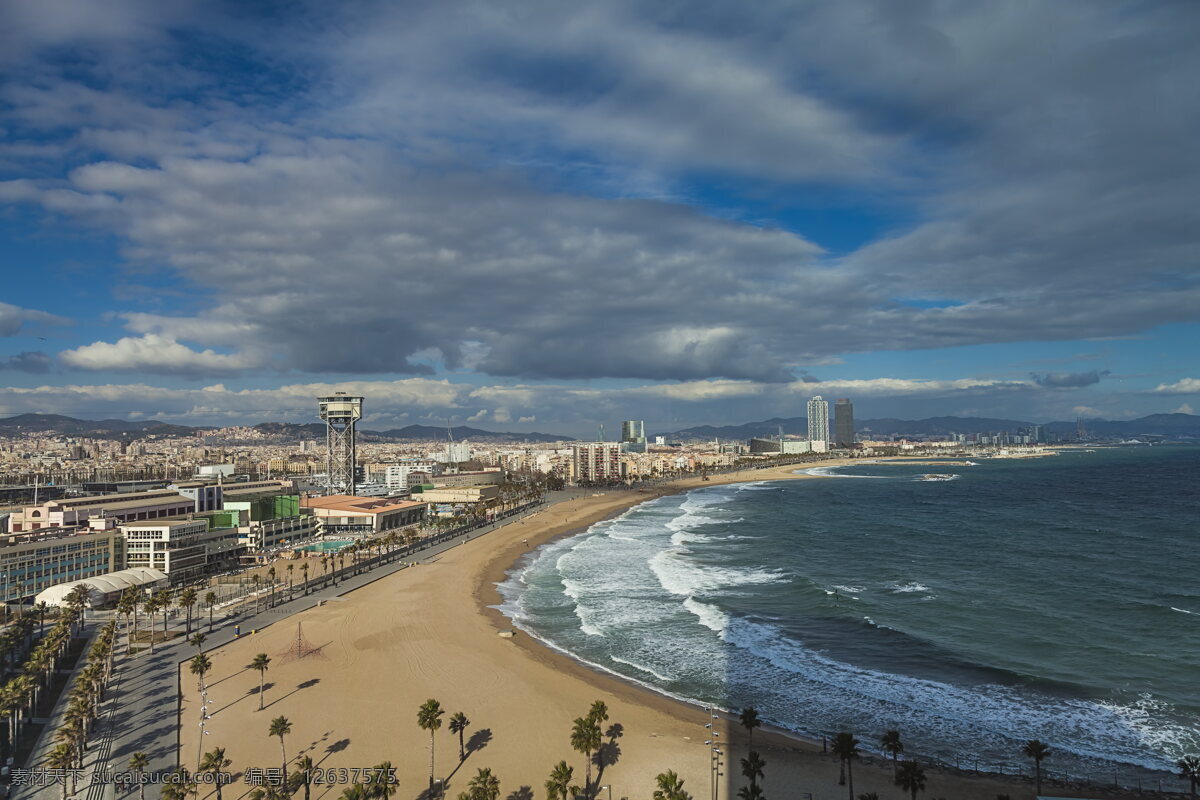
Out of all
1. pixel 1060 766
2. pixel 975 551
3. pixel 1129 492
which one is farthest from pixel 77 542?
pixel 1129 492

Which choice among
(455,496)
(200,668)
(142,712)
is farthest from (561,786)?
(455,496)

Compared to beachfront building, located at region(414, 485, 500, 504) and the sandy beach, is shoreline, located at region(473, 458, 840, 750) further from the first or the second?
beachfront building, located at region(414, 485, 500, 504)

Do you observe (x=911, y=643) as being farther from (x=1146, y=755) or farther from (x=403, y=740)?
(x=403, y=740)

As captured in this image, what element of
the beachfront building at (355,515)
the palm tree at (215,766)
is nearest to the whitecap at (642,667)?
the palm tree at (215,766)

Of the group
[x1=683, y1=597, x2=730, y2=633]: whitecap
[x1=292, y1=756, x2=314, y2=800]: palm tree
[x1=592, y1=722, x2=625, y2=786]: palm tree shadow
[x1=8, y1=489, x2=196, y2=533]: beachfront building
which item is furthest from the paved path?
[x1=683, y1=597, x2=730, y2=633]: whitecap

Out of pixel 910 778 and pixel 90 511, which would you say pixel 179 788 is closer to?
pixel 910 778

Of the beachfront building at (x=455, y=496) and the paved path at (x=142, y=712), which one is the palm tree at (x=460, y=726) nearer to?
the paved path at (x=142, y=712)
